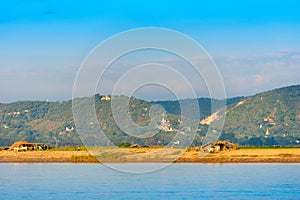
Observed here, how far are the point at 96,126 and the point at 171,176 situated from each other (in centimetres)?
7400

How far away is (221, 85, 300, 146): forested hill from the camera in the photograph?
166m

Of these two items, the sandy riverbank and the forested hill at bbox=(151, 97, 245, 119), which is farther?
the forested hill at bbox=(151, 97, 245, 119)

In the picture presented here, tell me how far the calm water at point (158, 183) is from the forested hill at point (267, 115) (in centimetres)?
10680

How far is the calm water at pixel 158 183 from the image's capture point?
37.8m

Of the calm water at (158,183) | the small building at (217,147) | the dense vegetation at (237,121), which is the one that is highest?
the dense vegetation at (237,121)

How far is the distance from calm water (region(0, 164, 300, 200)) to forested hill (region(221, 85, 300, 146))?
4205 inches

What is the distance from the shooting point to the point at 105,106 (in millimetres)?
147625

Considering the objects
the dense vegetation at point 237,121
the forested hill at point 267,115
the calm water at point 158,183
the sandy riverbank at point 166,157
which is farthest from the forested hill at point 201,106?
the calm water at point 158,183

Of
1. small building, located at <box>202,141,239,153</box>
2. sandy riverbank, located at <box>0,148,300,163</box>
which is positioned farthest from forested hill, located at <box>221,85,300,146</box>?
sandy riverbank, located at <box>0,148,300,163</box>

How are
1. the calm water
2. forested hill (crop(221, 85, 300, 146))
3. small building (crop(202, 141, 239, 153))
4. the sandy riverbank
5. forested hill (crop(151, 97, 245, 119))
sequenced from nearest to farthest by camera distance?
the calm water < the sandy riverbank < small building (crop(202, 141, 239, 153)) < forested hill (crop(151, 97, 245, 119)) < forested hill (crop(221, 85, 300, 146))

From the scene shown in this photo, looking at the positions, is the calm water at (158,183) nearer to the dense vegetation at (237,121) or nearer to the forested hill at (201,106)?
the dense vegetation at (237,121)

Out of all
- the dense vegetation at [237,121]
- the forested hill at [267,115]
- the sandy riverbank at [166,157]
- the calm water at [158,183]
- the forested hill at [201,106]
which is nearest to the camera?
the calm water at [158,183]

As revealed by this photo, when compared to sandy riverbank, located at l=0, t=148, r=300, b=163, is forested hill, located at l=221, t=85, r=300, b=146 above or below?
above

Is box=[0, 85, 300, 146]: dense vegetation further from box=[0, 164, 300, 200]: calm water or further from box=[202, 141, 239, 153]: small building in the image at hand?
box=[0, 164, 300, 200]: calm water
